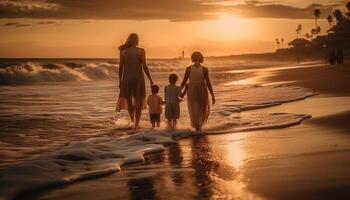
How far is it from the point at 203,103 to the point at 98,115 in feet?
15.3

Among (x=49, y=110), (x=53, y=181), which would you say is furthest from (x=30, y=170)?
(x=49, y=110)

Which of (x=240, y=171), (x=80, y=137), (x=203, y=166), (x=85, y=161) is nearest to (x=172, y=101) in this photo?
(x=80, y=137)

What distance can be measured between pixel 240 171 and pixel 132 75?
6.09m

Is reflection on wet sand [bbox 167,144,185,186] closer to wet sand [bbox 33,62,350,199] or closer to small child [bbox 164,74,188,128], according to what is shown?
wet sand [bbox 33,62,350,199]

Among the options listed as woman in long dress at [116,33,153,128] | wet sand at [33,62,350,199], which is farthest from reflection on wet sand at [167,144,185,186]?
woman in long dress at [116,33,153,128]

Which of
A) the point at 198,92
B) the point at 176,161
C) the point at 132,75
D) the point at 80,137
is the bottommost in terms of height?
the point at 80,137

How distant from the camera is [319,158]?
639cm

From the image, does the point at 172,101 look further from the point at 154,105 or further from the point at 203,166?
the point at 203,166

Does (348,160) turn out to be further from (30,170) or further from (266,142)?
(30,170)

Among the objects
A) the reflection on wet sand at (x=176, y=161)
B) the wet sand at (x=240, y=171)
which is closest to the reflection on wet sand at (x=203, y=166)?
the wet sand at (x=240, y=171)

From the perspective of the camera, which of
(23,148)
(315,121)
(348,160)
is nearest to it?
(348,160)

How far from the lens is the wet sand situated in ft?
16.2

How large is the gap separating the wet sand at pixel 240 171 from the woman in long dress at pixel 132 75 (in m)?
2.91

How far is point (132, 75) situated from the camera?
11.6m
